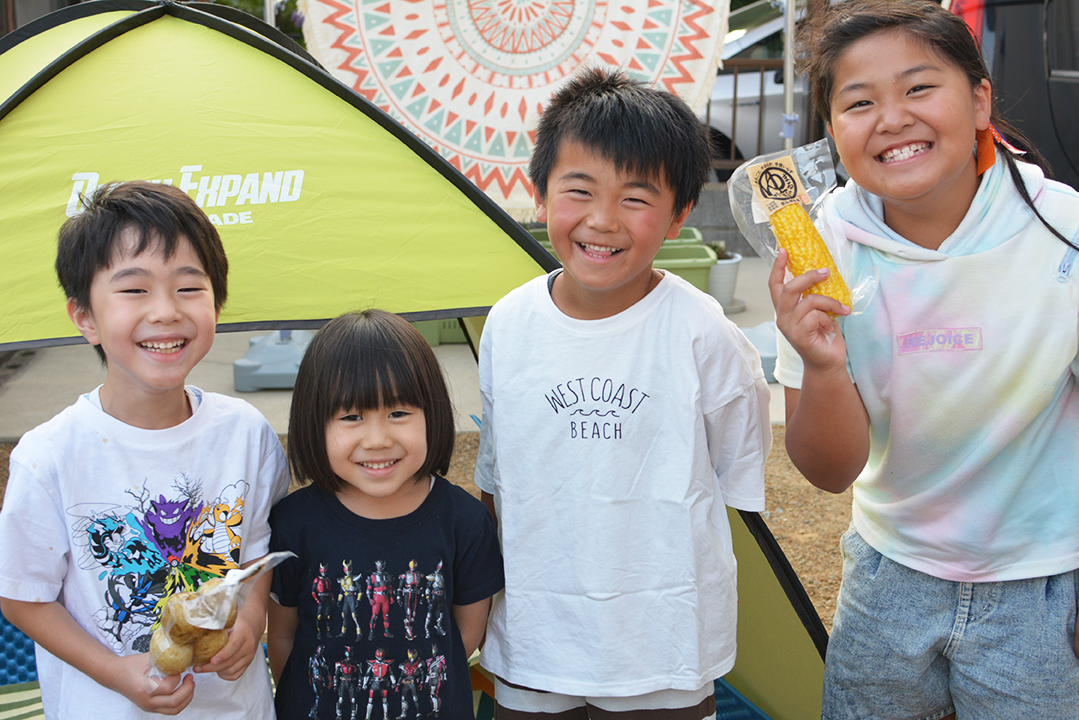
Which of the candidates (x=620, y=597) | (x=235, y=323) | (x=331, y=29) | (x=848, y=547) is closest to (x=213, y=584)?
(x=620, y=597)

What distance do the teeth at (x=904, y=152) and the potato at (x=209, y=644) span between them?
1.11 metres

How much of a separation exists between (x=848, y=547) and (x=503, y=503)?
57cm

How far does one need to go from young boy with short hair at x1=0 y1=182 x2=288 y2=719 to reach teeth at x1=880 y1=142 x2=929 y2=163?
3.31ft

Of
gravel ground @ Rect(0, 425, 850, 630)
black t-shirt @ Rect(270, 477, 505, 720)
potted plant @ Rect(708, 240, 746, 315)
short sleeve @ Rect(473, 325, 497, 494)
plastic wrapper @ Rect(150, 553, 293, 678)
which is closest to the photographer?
plastic wrapper @ Rect(150, 553, 293, 678)

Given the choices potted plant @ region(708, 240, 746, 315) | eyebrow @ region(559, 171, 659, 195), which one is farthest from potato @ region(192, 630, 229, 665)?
potted plant @ region(708, 240, 746, 315)

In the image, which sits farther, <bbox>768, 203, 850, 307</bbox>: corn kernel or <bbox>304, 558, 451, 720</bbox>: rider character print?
<bbox>304, 558, 451, 720</bbox>: rider character print

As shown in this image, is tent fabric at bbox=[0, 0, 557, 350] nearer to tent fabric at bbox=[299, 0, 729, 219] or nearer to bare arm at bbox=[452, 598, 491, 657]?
bare arm at bbox=[452, 598, 491, 657]

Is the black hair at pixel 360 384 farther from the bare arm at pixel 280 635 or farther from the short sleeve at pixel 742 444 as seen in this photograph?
the short sleeve at pixel 742 444

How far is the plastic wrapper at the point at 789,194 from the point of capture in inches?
50.3

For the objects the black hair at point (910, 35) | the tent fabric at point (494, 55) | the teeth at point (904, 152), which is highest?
the tent fabric at point (494, 55)

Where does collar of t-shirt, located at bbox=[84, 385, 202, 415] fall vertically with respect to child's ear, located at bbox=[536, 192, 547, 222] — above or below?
below

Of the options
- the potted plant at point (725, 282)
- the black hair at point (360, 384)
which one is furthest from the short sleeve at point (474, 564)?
the potted plant at point (725, 282)

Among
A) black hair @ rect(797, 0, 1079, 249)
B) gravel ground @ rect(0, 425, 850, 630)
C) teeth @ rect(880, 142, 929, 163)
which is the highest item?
black hair @ rect(797, 0, 1079, 249)

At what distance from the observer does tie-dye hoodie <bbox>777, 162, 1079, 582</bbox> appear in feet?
3.98
